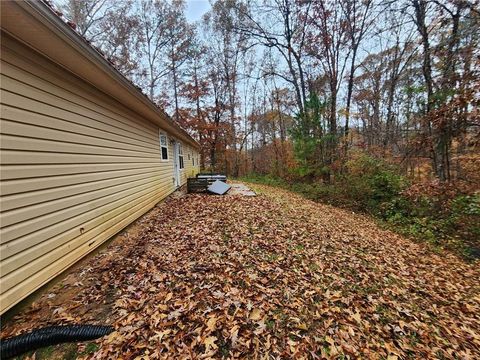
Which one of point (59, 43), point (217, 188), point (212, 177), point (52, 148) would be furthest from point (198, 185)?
point (59, 43)

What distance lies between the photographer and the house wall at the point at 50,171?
2242 millimetres

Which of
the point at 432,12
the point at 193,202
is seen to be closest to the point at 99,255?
the point at 193,202

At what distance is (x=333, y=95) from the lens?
39.0 ft

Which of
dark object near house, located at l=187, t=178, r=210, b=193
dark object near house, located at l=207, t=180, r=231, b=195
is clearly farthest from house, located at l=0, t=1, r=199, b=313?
dark object near house, located at l=187, t=178, r=210, b=193

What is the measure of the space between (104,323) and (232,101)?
20359mm

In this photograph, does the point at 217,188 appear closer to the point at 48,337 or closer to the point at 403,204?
the point at 403,204

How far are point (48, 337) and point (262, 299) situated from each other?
218 cm

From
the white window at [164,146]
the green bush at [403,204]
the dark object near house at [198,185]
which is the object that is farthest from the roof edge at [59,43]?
the green bush at [403,204]

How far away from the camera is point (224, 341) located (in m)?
2.10

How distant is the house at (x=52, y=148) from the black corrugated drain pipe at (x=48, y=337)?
1.57 feet

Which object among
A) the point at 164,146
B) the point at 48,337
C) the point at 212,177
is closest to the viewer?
the point at 48,337

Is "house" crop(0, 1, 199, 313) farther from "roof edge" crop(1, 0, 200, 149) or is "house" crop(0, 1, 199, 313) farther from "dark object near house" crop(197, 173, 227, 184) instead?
"dark object near house" crop(197, 173, 227, 184)

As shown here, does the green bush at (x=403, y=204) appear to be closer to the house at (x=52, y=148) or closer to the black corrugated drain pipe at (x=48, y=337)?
the black corrugated drain pipe at (x=48, y=337)

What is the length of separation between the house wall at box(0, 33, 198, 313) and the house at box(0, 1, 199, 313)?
0.01 meters
